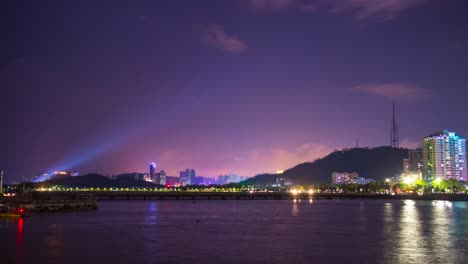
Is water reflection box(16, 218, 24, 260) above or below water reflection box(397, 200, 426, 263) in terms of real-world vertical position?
above

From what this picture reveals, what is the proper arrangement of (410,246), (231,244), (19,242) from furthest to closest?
1. (19,242)
2. (231,244)
3. (410,246)

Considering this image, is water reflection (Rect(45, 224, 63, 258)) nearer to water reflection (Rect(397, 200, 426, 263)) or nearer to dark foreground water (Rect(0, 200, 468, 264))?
dark foreground water (Rect(0, 200, 468, 264))

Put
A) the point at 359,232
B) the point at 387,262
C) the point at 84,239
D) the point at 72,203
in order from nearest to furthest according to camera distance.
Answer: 1. the point at 387,262
2. the point at 84,239
3. the point at 359,232
4. the point at 72,203

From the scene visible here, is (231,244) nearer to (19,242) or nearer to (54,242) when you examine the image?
(54,242)

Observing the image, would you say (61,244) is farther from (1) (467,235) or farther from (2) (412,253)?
(1) (467,235)

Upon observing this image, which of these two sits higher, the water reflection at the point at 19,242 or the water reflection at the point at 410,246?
the water reflection at the point at 19,242

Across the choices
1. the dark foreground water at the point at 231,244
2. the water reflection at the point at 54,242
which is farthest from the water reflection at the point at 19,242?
the water reflection at the point at 54,242

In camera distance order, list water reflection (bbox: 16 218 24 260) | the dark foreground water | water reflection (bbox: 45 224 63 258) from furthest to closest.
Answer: water reflection (bbox: 45 224 63 258), water reflection (bbox: 16 218 24 260), the dark foreground water

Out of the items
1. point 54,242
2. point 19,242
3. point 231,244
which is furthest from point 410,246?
point 19,242

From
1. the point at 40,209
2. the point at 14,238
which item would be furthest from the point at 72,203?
the point at 14,238

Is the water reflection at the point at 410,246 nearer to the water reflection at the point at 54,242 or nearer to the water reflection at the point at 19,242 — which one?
the water reflection at the point at 54,242

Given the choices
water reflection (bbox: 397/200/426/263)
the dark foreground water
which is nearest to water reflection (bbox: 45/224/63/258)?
the dark foreground water

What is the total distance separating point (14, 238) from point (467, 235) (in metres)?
→ 46.5

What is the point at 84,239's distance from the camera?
48.0 meters
